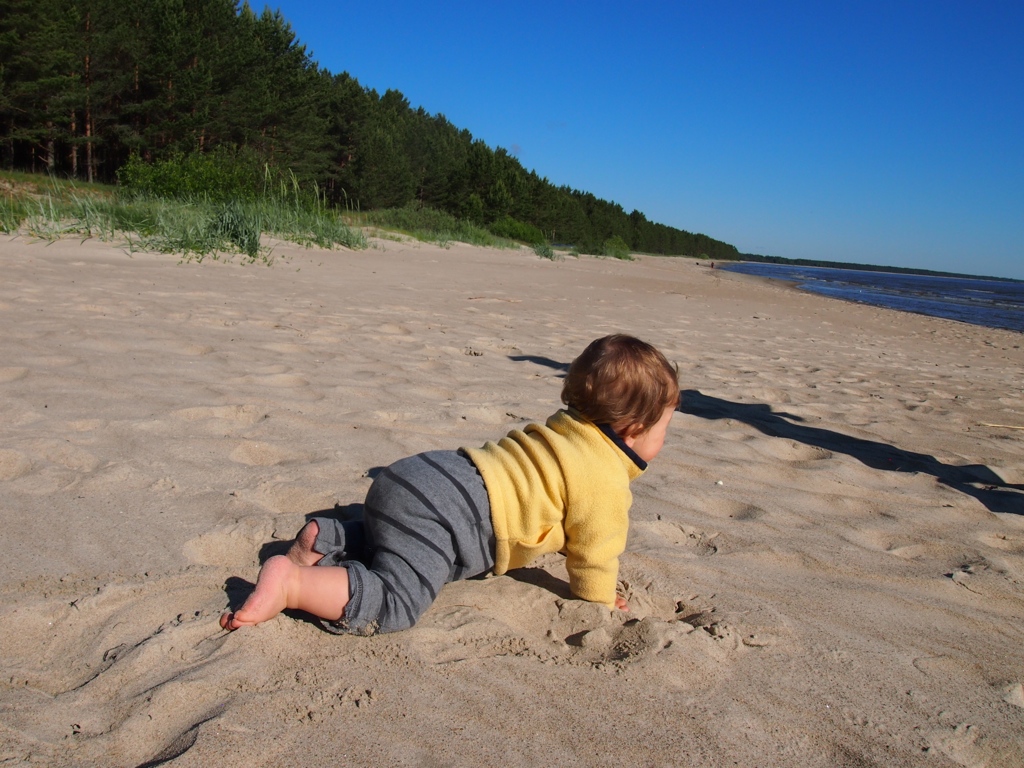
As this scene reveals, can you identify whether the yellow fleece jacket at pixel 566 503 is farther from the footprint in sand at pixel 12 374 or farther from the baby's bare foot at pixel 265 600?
the footprint in sand at pixel 12 374

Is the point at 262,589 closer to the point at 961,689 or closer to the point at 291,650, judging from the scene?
the point at 291,650

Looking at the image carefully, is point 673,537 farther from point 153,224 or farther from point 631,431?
point 153,224

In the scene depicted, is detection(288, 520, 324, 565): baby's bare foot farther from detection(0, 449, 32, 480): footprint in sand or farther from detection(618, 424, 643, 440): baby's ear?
detection(0, 449, 32, 480): footprint in sand

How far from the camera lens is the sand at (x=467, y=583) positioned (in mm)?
1324

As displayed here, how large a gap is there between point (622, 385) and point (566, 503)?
0.34 m

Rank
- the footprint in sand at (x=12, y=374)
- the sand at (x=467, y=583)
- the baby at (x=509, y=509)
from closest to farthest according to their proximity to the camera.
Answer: the sand at (x=467, y=583), the baby at (x=509, y=509), the footprint in sand at (x=12, y=374)

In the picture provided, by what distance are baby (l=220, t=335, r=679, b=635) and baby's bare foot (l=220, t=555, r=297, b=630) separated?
23 mm

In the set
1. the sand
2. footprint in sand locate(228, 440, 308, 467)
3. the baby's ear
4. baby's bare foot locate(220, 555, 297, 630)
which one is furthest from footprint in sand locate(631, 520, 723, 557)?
footprint in sand locate(228, 440, 308, 467)

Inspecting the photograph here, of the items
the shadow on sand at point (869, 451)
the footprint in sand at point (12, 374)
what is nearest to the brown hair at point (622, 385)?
the shadow on sand at point (869, 451)

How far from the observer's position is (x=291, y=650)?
152cm

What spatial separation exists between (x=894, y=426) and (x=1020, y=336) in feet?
37.9

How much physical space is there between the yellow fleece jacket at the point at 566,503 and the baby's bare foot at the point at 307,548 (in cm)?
43

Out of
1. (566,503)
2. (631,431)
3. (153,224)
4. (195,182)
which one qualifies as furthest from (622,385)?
(195,182)

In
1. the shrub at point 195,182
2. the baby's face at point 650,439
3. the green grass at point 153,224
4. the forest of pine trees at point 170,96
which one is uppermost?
the forest of pine trees at point 170,96
